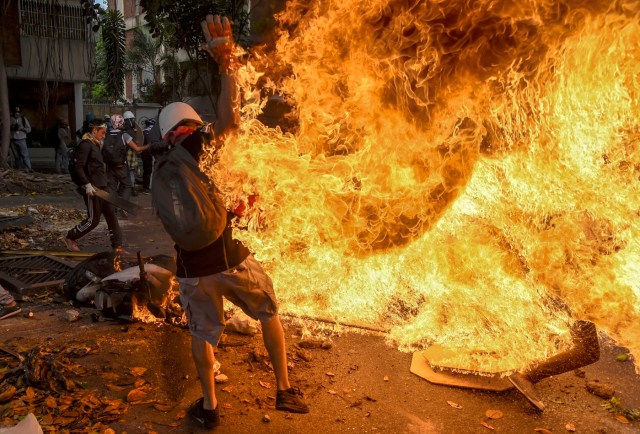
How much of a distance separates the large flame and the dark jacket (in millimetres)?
3925

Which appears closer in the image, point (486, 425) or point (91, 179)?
point (486, 425)

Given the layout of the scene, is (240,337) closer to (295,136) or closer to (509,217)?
(295,136)

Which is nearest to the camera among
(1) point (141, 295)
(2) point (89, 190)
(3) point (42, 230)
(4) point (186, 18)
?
(1) point (141, 295)

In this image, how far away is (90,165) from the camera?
7.94m

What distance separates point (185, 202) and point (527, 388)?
2.85m

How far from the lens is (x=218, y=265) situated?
3727mm

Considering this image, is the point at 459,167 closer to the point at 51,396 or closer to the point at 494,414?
the point at 494,414

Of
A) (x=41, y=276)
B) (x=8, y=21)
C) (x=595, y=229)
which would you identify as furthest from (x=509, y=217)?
(x=8, y=21)

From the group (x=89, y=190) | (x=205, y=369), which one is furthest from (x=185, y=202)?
(x=89, y=190)

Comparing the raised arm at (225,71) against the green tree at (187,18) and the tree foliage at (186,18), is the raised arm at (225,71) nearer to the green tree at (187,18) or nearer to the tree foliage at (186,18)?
the green tree at (187,18)

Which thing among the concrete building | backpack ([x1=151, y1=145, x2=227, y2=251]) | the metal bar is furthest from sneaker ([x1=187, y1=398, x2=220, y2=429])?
the concrete building

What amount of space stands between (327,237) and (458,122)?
152cm

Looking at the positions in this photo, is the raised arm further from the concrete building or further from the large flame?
the concrete building

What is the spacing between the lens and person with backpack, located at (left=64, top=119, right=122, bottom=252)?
7762mm
